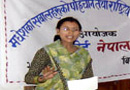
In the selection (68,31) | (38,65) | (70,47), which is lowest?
(38,65)

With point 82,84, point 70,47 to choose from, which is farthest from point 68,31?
point 82,84

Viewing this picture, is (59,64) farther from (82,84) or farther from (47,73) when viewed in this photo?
(82,84)

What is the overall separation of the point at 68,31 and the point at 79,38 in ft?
0.90

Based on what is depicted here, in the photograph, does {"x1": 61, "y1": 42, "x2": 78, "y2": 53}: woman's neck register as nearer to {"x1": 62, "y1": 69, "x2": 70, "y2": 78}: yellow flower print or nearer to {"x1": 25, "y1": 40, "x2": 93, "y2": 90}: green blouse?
{"x1": 25, "y1": 40, "x2": 93, "y2": 90}: green blouse

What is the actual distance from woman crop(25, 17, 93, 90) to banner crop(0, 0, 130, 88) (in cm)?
15

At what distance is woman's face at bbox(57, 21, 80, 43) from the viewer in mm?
1624

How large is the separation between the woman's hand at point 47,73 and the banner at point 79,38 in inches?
8.0

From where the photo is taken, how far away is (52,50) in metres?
1.58

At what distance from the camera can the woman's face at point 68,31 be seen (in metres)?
1.62

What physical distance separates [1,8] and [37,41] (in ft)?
1.12

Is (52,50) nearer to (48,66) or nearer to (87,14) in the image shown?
(48,66)

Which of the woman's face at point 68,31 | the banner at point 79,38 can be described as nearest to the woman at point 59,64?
the woman's face at point 68,31

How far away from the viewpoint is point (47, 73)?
1578 mm

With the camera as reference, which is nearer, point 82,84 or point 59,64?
point 82,84
